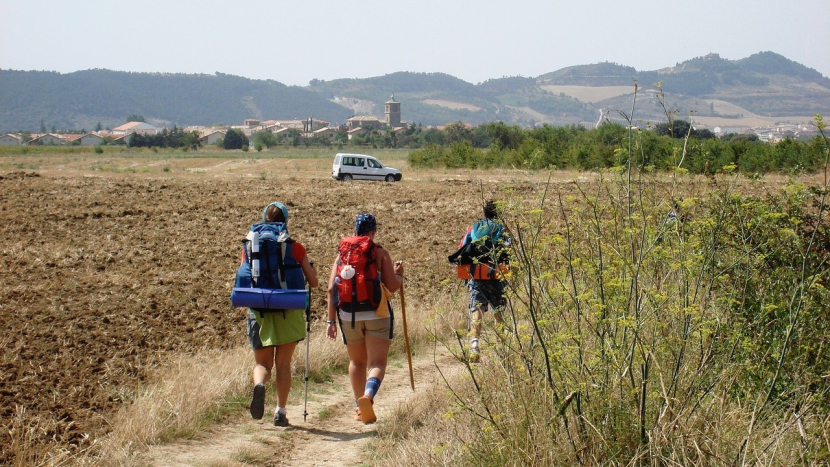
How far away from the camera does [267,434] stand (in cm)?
671

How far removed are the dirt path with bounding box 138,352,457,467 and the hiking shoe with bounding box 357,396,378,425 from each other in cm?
10

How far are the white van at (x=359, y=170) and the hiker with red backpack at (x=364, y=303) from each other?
1492 inches

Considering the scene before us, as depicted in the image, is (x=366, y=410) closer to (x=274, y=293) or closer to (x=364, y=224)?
(x=274, y=293)

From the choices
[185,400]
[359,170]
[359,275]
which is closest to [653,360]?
[359,275]

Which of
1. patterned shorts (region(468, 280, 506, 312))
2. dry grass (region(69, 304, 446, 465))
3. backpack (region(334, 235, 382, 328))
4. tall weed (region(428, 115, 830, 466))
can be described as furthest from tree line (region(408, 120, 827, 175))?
dry grass (region(69, 304, 446, 465))

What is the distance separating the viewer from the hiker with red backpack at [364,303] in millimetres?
6688

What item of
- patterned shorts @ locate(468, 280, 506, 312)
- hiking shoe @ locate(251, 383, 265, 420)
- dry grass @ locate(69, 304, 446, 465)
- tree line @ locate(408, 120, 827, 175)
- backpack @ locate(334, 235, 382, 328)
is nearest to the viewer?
dry grass @ locate(69, 304, 446, 465)

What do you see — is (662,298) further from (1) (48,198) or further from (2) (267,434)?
(1) (48,198)

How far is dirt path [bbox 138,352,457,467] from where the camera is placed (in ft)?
20.0

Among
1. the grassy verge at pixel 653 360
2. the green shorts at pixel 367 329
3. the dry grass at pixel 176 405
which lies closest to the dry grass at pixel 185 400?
the dry grass at pixel 176 405

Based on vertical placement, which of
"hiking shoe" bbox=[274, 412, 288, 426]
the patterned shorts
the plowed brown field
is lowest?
the plowed brown field

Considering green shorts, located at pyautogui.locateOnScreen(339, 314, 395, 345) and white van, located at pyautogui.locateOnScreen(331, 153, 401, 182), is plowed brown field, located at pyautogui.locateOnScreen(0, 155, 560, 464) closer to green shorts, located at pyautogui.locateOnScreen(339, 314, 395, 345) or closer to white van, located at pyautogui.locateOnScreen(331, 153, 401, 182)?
green shorts, located at pyautogui.locateOnScreen(339, 314, 395, 345)

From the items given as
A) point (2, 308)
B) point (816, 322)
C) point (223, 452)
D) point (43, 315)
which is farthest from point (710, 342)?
point (2, 308)

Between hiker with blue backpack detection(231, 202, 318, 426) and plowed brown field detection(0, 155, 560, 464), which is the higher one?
hiker with blue backpack detection(231, 202, 318, 426)
